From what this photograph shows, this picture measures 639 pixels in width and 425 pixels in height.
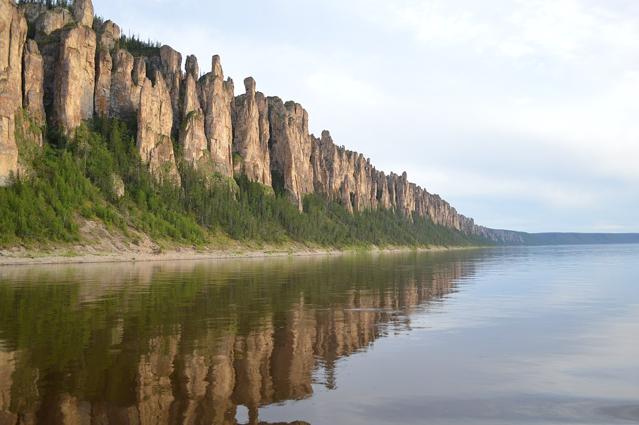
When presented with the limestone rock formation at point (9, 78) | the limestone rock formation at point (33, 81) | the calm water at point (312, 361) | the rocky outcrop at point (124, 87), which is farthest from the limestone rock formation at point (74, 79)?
the calm water at point (312, 361)

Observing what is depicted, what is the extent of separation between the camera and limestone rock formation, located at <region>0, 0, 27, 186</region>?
102 metres

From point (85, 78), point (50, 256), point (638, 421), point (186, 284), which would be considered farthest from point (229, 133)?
point (638, 421)

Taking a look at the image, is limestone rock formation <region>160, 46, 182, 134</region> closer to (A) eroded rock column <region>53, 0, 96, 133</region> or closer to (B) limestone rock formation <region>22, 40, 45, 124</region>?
(A) eroded rock column <region>53, 0, 96, 133</region>

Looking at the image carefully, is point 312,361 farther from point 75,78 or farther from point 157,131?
point 157,131

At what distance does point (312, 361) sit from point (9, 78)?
127m

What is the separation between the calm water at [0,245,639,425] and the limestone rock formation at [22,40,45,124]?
370 ft

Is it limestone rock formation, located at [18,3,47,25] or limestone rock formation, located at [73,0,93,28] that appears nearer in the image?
limestone rock formation, located at [18,3,47,25]

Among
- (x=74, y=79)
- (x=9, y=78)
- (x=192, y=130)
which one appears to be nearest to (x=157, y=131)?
(x=192, y=130)

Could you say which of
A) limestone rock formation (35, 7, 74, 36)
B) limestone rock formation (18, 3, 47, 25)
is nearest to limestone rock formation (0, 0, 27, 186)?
limestone rock formation (35, 7, 74, 36)

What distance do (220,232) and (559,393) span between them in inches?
5272

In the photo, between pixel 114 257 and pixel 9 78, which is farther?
pixel 9 78

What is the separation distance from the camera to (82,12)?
165 meters

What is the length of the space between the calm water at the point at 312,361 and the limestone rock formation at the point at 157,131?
123 m

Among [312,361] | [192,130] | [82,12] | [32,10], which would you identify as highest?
[82,12]
